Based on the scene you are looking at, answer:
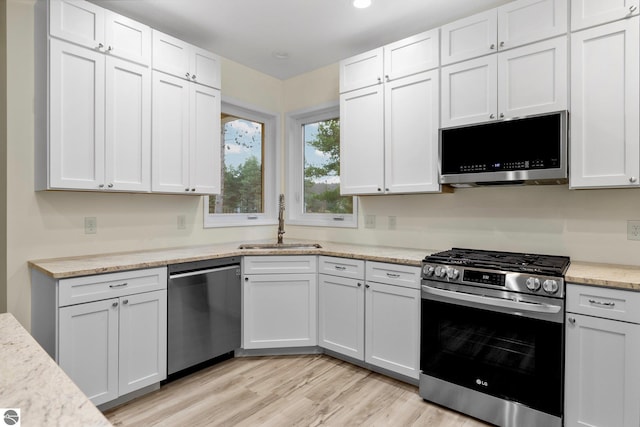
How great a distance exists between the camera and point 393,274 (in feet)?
8.62

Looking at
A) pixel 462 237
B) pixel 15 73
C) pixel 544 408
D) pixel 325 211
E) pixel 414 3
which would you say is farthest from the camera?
pixel 325 211

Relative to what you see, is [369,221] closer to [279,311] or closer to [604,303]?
[279,311]

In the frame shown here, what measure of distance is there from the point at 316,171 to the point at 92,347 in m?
2.64

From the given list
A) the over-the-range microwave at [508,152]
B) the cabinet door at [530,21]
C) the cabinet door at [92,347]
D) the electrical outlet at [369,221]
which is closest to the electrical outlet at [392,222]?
the electrical outlet at [369,221]

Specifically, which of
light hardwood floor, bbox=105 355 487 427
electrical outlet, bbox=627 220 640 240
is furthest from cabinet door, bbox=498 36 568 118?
light hardwood floor, bbox=105 355 487 427

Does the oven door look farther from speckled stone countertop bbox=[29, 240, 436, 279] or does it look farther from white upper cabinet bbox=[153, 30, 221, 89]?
white upper cabinet bbox=[153, 30, 221, 89]

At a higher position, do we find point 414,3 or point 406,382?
point 414,3

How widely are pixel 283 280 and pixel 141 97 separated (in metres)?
1.76

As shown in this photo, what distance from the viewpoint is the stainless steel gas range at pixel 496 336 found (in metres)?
1.96

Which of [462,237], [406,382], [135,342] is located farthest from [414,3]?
[135,342]

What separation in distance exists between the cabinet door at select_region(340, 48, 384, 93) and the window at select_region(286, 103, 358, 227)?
575 millimetres

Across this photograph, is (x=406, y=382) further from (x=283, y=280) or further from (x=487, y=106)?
(x=487, y=106)

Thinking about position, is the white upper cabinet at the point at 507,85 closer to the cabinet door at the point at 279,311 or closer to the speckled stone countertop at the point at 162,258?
the speckled stone countertop at the point at 162,258

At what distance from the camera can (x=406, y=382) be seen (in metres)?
2.67
